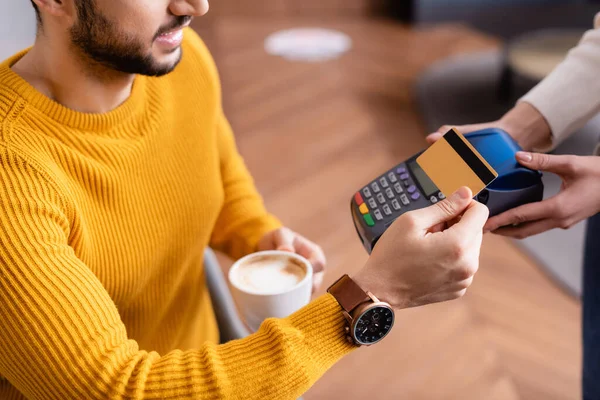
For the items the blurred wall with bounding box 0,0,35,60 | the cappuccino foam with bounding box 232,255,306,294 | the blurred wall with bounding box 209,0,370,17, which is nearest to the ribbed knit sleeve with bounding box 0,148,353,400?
the cappuccino foam with bounding box 232,255,306,294

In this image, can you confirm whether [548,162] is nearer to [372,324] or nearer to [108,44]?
[372,324]

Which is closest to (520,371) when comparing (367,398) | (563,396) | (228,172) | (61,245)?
(563,396)

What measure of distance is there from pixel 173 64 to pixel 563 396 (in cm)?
115

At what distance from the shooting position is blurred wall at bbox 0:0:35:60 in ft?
2.90

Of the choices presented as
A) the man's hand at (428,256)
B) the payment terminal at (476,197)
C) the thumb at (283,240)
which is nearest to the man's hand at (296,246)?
the thumb at (283,240)

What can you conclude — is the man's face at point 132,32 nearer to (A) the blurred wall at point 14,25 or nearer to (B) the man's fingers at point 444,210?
(A) the blurred wall at point 14,25

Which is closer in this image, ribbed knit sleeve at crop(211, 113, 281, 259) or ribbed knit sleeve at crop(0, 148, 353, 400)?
ribbed knit sleeve at crop(0, 148, 353, 400)

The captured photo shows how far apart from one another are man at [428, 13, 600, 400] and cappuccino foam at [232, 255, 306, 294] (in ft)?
0.80

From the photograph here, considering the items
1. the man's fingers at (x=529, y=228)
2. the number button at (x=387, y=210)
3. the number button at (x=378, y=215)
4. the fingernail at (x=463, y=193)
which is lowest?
the man's fingers at (x=529, y=228)

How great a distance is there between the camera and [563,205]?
2.47 ft

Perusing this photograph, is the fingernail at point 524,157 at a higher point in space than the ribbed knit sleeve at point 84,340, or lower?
higher

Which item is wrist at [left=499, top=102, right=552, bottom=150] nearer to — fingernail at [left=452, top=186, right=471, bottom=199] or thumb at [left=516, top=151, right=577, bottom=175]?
thumb at [left=516, top=151, right=577, bottom=175]

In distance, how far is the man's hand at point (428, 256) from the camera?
1.99 feet

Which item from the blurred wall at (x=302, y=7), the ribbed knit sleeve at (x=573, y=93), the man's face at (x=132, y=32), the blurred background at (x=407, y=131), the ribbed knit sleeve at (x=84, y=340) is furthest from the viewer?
the blurred wall at (x=302, y=7)
